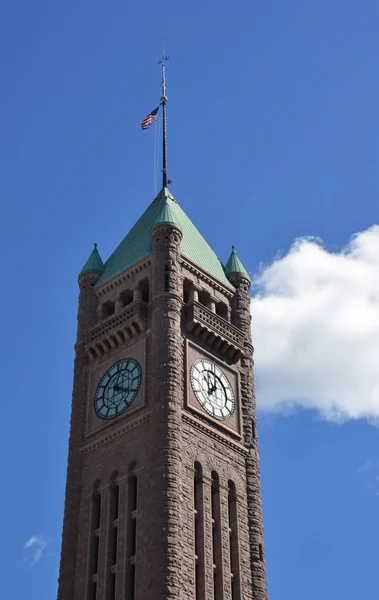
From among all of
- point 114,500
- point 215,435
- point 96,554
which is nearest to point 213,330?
point 215,435

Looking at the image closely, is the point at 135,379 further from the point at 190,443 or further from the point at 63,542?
the point at 63,542

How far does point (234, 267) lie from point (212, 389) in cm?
1157

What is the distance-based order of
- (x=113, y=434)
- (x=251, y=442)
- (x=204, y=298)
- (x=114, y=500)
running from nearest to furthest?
(x=114, y=500) < (x=113, y=434) < (x=251, y=442) < (x=204, y=298)

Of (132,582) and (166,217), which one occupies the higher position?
(166,217)

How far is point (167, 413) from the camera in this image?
54469 mm

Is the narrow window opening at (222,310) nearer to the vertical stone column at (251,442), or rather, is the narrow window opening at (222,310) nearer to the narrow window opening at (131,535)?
the vertical stone column at (251,442)

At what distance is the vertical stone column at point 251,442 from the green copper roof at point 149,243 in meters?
1.44

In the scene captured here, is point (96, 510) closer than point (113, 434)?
Yes

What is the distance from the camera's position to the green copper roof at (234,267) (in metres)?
67.5

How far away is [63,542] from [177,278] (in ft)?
52.3

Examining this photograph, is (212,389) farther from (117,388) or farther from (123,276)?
(123,276)

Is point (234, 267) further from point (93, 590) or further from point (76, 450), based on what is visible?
point (93, 590)

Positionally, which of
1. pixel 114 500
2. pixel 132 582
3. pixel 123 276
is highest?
pixel 123 276

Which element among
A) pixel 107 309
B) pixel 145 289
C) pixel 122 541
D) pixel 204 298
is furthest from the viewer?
pixel 107 309
